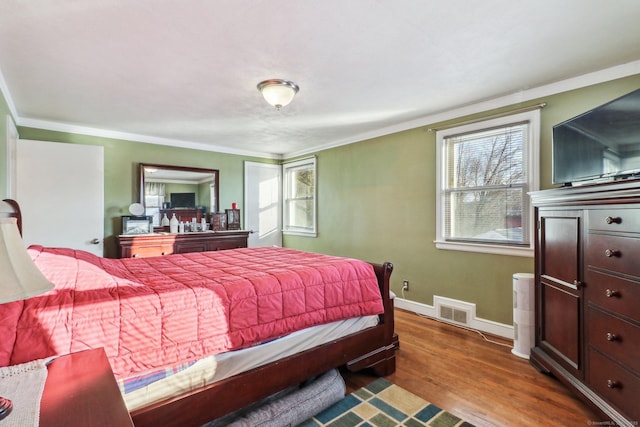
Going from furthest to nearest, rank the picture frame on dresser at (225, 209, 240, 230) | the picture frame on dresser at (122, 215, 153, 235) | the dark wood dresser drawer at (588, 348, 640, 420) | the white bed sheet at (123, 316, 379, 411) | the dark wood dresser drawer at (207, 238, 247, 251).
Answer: the picture frame on dresser at (225, 209, 240, 230) → the dark wood dresser drawer at (207, 238, 247, 251) → the picture frame on dresser at (122, 215, 153, 235) → the dark wood dresser drawer at (588, 348, 640, 420) → the white bed sheet at (123, 316, 379, 411)

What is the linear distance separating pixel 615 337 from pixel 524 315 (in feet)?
3.02

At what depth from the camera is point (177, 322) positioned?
1518 mm

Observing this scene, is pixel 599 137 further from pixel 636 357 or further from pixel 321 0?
pixel 321 0

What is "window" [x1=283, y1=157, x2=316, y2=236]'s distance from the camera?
5283 mm

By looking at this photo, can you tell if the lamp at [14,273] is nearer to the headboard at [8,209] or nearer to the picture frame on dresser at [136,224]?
the headboard at [8,209]

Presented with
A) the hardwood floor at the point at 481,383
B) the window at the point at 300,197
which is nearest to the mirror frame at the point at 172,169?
the window at the point at 300,197

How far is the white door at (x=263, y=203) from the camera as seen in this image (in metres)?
5.36

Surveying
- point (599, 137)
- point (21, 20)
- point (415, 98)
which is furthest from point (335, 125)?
point (21, 20)

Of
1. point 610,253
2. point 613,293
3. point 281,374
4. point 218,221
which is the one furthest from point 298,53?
point 218,221

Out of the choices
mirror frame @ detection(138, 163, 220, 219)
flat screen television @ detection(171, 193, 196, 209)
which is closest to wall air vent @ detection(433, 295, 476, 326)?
mirror frame @ detection(138, 163, 220, 219)

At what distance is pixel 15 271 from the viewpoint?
28.3 inches

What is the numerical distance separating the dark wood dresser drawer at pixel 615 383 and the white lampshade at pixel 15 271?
2.46 meters

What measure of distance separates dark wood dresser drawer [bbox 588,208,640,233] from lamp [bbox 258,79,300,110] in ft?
7.54

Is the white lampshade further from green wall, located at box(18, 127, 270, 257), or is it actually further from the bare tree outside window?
green wall, located at box(18, 127, 270, 257)
